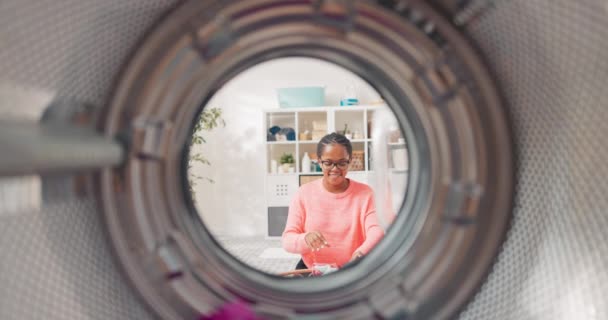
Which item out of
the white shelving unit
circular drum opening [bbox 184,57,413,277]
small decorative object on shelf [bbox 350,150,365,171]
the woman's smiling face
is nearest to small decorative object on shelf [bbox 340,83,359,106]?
circular drum opening [bbox 184,57,413,277]

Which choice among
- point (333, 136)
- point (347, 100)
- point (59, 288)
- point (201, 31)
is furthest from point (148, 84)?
point (347, 100)

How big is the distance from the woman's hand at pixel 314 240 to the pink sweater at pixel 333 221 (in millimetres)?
26

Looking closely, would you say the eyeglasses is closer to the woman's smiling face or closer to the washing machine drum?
the woman's smiling face

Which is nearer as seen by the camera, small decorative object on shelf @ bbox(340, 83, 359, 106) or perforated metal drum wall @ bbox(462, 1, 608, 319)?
perforated metal drum wall @ bbox(462, 1, 608, 319)

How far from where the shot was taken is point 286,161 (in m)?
3.67

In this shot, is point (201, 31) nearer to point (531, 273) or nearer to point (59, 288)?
point (59, 288)

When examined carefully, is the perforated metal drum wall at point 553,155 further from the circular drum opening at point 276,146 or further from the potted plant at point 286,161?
the potted plant at point 286,161

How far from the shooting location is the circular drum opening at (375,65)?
357 mm

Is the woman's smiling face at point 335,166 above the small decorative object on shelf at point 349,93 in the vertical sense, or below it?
below

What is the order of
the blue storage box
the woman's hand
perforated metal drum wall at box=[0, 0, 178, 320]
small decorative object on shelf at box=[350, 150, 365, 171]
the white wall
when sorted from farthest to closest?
the white wall → the blue storage box → small decorative object on shelf at box=[350, 150, 365, 171] → the woman's hand → perforated metal drum wall at box=[0, 0, 178, 320]

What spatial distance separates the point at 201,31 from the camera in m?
0.36

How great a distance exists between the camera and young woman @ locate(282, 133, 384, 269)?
5.03ft

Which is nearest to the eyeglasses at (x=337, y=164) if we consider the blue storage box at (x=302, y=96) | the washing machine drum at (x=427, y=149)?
the washing machine drum at (x=427, y=149)

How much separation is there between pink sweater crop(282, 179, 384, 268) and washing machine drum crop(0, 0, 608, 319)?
1.12 metres
